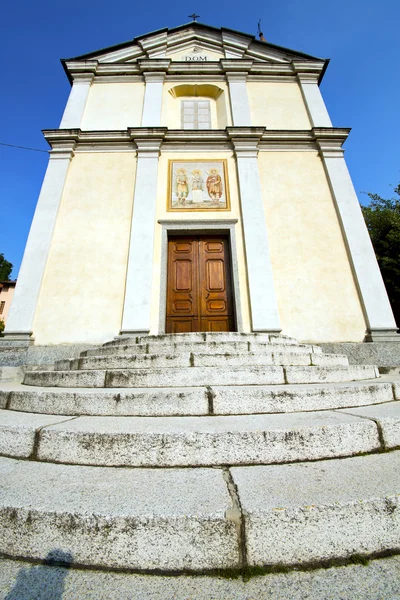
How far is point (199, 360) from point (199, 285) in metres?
3.76

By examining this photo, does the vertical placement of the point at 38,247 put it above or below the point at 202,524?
above

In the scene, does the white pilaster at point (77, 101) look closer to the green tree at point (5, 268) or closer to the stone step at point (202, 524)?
the stone step at point (202, 524)

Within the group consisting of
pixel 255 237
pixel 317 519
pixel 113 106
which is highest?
pixel 113 106

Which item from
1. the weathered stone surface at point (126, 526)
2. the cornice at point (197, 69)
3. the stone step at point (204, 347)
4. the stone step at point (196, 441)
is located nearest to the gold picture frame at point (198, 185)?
the cornice at point (197, 69)

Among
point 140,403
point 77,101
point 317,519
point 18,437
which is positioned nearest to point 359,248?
point 140,403

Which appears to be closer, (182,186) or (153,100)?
(182,186)

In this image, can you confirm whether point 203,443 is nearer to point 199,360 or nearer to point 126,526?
point 126,526

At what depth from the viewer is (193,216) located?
22.8 ft

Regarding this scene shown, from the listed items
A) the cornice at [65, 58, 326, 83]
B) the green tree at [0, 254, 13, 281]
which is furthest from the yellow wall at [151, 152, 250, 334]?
the green tree at [0, 254, 13, 281]

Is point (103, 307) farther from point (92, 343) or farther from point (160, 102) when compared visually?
point (160, 102)

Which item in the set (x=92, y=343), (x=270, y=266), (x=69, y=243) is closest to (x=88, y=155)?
(x=69, y=243)

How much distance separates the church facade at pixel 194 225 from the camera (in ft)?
19.8

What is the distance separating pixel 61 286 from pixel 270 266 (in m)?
4.96

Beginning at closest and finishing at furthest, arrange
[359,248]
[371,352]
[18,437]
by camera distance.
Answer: [18,437], [371,352], [359,248]
